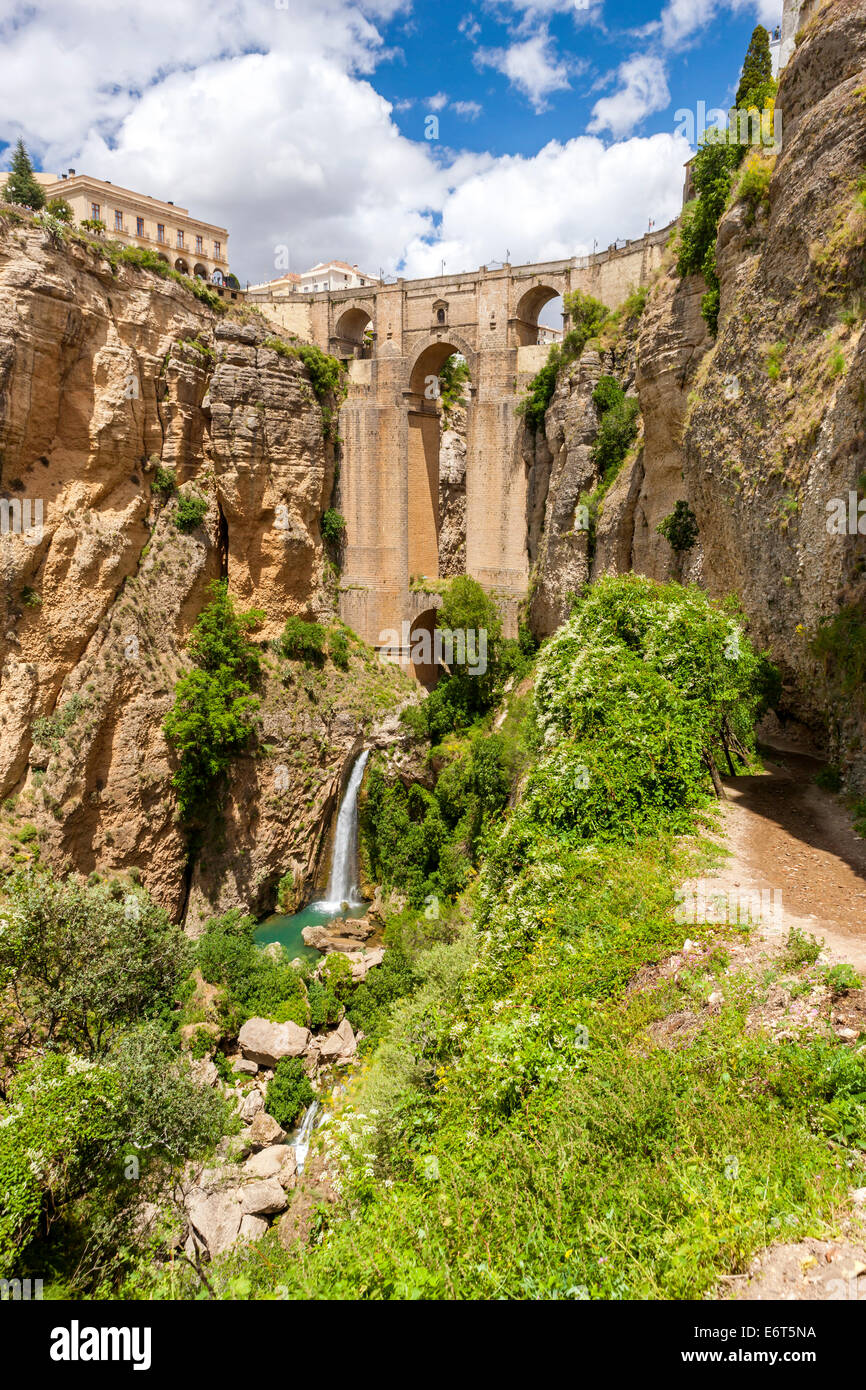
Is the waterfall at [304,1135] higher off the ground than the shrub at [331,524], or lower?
lower

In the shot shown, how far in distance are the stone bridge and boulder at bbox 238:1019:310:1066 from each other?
14.6 metres

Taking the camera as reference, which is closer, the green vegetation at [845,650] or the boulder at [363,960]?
the green vegetation at [845,650]

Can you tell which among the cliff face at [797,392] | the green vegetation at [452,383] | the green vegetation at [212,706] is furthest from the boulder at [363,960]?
the green vegetation at [452,383]

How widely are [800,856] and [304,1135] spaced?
463 inches

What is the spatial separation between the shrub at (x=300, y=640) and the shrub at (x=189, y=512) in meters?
4.61

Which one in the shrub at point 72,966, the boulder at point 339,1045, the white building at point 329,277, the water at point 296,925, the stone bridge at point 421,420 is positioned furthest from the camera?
the white building at point 329,277

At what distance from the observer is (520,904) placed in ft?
25.8

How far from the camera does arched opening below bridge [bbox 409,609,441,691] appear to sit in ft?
92.1

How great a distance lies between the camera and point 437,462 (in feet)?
95.9

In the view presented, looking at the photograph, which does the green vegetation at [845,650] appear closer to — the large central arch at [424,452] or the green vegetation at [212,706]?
the green vegetation at [212,706]

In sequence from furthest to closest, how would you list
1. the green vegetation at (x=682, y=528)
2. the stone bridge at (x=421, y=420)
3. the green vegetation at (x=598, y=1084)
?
the stone bridge at (x=421, y=420) → the green vegetation at (x=682, y=528) → the green vegetation at (x=598, y=1084)

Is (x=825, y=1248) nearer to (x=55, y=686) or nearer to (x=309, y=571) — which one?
(x=55, y=686)

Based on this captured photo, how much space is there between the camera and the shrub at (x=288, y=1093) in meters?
14.9

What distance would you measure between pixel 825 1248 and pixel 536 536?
2351 cm
